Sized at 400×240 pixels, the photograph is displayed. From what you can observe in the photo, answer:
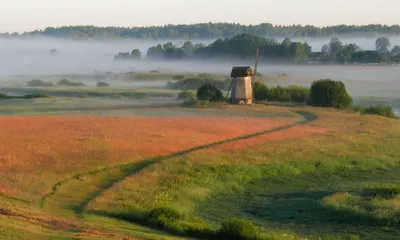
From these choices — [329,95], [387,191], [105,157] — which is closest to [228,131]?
[105,157]

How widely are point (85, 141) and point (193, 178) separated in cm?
974

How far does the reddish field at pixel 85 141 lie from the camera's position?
1361 inches

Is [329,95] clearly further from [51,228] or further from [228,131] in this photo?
[51,228]

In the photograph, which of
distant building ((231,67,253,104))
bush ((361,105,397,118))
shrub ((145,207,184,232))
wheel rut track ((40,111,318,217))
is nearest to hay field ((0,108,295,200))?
wheel rut track ((40,111,318,217))

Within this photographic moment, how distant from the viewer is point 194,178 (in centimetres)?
3844

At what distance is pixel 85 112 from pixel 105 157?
3285 centimetres

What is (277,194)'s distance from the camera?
3853cm

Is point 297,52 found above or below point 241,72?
below

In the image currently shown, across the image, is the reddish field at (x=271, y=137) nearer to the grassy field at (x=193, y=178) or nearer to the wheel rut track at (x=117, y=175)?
the grassy field at (x=193, y=178)

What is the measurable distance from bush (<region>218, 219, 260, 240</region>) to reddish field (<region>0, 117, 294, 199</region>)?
348 inches

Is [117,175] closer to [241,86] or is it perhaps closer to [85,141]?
[85,141]

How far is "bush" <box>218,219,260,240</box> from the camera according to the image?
26094 mm

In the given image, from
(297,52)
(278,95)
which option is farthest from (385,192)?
(297,52)

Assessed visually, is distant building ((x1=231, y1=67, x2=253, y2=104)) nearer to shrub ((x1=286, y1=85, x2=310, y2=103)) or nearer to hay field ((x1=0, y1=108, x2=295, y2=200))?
shrub ((x1=286, y1=85, x2=310, y2=103))
